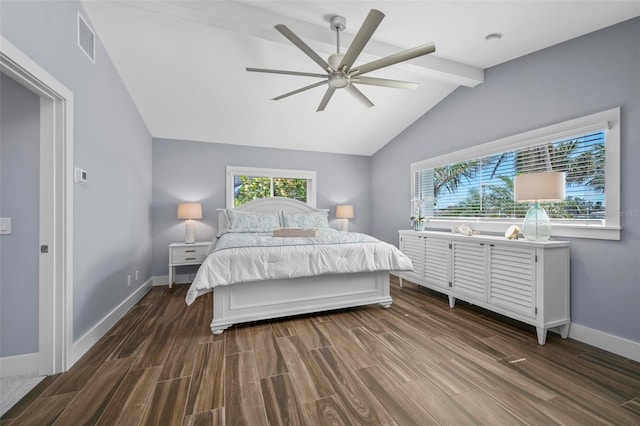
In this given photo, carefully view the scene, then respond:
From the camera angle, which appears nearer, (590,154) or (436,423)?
(436,423)

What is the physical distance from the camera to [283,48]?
9.36 ft

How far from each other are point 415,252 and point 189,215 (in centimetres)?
348

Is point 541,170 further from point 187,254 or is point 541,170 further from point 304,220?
point 187,254

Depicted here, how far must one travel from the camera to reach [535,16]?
7.50 ft

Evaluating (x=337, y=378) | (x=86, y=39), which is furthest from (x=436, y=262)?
(x=86, y=39)

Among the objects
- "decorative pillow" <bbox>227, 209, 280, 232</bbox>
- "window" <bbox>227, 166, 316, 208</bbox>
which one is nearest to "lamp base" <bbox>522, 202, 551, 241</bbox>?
"decorative pillow" <bbox>227, 209, 280, 232</bbox>

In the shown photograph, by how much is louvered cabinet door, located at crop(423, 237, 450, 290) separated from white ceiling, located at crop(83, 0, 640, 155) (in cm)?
202

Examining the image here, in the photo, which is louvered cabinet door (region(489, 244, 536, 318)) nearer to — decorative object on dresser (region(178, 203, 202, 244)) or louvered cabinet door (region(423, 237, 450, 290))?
louvered cabinet door (region(423, 237, 450, 290))

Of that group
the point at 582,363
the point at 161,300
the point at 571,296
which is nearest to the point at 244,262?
the point at 161,300

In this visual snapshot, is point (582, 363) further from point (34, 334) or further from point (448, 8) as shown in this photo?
point (34, 334)

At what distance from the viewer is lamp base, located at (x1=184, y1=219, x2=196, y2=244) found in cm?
421

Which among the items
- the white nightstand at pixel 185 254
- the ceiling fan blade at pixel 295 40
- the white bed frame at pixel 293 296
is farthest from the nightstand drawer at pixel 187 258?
the ceiling fan blade at pixel 295 40

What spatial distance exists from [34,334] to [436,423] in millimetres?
2675

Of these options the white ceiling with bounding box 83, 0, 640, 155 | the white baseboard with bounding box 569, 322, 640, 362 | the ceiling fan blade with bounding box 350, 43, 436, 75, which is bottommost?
the white baseboard with bounding box 569, 322, 640, 362
